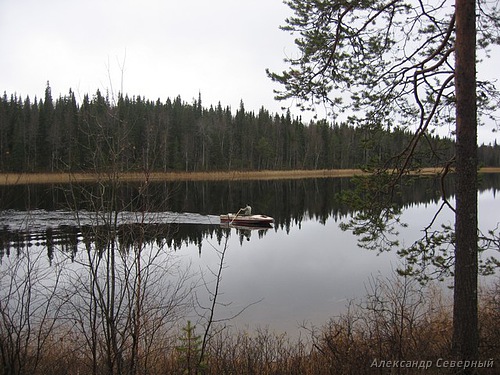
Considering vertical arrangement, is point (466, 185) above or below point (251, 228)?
above

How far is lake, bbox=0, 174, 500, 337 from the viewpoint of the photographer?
516cm

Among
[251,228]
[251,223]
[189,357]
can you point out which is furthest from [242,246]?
[189,357]

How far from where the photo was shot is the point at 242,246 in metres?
18.2

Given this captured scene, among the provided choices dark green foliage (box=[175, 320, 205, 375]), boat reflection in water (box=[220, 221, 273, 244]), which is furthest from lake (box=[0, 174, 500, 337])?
dark green foliage (box=[175, 320, 205, 375])

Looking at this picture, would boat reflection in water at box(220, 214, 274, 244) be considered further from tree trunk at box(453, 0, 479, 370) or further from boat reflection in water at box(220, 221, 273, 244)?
tree trunk at box(453, 0, 479, 370)

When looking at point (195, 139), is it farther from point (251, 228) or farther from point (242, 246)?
point (242, 246)

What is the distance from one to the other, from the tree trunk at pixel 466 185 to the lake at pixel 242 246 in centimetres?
149

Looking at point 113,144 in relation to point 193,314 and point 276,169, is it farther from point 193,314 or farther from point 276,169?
point 276,169

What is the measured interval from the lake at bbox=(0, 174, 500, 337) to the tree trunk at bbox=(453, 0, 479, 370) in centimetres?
149

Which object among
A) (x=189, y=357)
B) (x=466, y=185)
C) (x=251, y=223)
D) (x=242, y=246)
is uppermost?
(x=466, y=185)

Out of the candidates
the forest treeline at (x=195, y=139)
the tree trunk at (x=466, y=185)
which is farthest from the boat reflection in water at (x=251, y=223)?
the tree trunk at (x=466, y=185)

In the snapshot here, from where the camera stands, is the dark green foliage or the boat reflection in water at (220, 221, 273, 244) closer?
the dark green foliage

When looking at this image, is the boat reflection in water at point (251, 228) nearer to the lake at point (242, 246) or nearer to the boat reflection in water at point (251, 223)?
the boat reflection in water at point (251, 223)

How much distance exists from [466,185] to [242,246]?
47.4 feet
